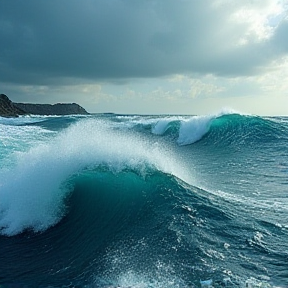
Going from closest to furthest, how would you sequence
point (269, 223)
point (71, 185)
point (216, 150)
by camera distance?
point (269, 223) → point (71, 185) → point (216, 150)

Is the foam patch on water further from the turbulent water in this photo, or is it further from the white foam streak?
the white foam streak

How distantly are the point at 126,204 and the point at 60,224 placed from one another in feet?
5.08

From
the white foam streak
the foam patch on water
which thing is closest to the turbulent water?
the foam patch on water

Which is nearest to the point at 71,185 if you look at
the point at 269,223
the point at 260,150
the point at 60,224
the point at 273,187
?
the point at 60,224

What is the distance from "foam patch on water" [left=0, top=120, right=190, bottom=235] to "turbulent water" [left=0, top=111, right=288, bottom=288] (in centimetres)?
3

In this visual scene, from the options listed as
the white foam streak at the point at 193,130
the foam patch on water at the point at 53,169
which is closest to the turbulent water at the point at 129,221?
the foam patch on water at the point at 53,169

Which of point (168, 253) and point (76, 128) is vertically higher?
point (76, 128)

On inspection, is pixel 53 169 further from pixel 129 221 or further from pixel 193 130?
pixel 193 130

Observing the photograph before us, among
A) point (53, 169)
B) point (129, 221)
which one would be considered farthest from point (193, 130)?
point (129, 221)

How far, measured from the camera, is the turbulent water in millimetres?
5223

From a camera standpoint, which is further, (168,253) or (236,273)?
(168,253)

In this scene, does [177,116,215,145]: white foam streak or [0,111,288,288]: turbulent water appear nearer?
[0,111,288,288]: turbulent water

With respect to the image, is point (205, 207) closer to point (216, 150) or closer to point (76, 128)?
point (76, 128)

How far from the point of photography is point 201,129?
2569 centimetres
